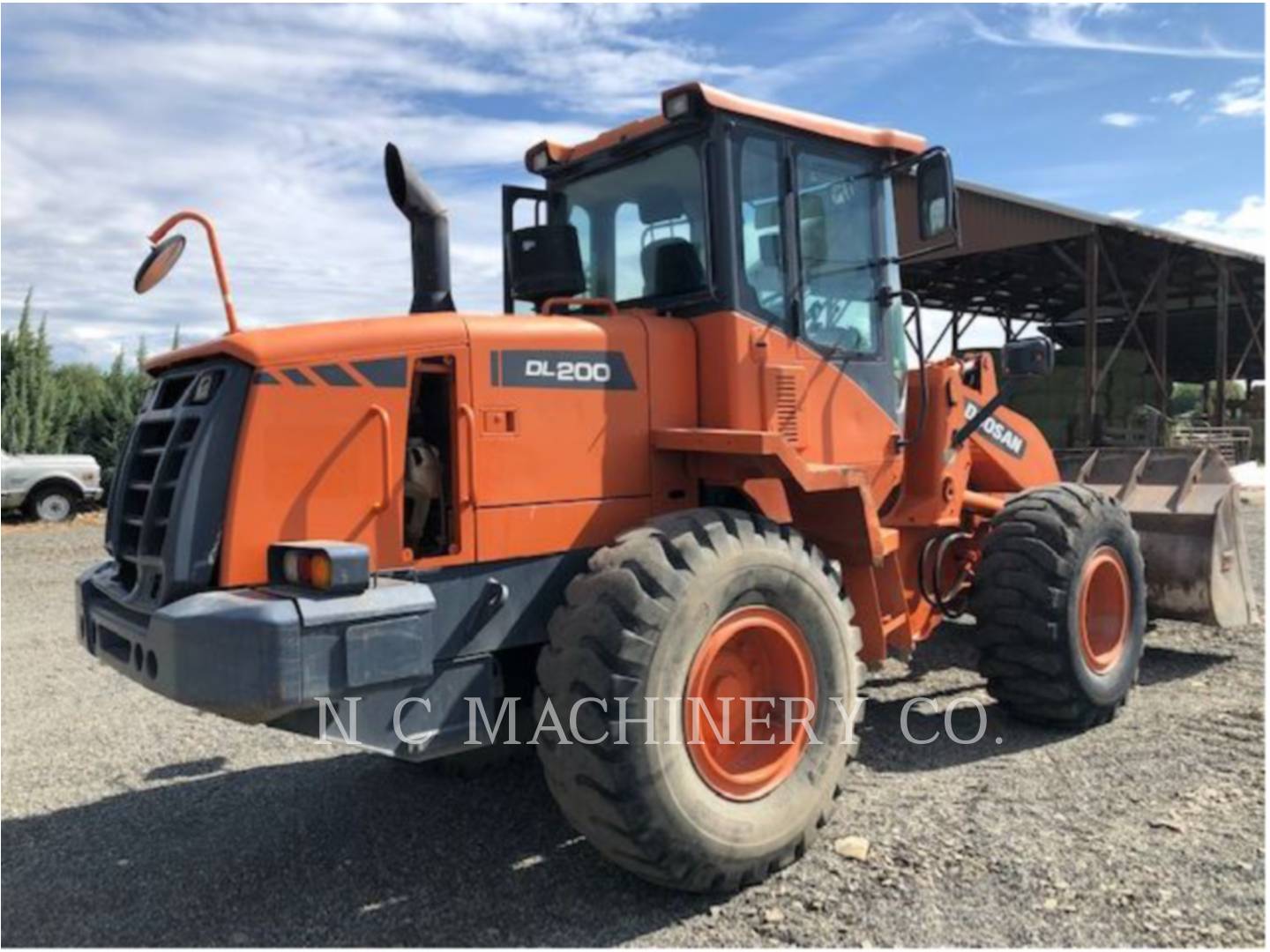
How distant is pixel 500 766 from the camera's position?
5094mm

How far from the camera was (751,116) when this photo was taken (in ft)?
14.9

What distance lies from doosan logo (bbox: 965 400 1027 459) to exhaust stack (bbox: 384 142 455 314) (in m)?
3.15

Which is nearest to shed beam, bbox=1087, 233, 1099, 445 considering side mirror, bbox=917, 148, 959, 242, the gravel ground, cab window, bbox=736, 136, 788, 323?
the gravel ground

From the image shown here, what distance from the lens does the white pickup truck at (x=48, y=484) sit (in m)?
18.9

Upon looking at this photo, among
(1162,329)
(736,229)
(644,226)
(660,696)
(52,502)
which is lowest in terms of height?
(660,696)

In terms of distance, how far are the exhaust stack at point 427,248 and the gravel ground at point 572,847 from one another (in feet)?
7.16

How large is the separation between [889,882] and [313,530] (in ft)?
7.73

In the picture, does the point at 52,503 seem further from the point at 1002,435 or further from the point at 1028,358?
the point at 1028,358

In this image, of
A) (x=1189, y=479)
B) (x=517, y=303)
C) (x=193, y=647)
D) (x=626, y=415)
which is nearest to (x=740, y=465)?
(x=626, y=415)

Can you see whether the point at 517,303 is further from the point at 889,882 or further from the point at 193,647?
the point at 889,882

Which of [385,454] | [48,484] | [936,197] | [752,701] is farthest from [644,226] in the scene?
[48,484]

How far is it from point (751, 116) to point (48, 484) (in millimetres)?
18372

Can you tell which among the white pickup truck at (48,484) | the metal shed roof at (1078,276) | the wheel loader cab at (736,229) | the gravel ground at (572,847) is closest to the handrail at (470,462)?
the wheel loader cab at (736,229)

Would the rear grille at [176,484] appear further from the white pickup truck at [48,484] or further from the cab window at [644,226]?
the white pickup truck at [48,484]
